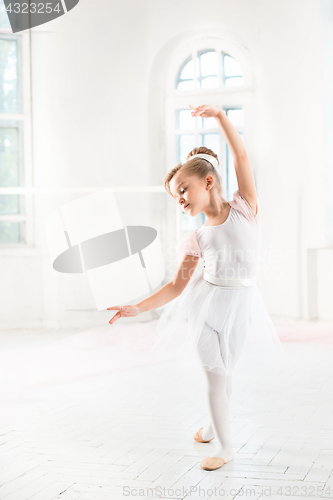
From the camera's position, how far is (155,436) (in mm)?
2285

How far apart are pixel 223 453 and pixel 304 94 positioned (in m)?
4.00

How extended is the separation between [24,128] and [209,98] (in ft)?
5.92

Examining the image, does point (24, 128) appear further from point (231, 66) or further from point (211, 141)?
point (231, 66)

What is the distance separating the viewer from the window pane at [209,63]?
5582mm

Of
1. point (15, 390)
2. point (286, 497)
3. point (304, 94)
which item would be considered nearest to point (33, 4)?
point (304, 94)

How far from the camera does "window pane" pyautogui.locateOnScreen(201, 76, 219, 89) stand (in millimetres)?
5609

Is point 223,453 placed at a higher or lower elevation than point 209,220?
lower

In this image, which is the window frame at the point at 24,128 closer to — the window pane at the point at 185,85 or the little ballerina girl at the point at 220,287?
the window pane at the point at 185,85

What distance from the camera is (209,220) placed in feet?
6.72

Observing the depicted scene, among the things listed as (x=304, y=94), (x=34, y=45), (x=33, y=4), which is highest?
(x=33, y=4)

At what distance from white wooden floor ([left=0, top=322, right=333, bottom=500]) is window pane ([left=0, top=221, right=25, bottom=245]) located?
7.15ft

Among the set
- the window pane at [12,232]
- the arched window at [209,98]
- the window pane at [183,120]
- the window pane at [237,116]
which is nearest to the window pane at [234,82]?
the arched window at [209,98]

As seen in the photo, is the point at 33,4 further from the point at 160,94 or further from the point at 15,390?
the point at 15,390

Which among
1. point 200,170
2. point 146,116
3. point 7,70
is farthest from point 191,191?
point 7,70
